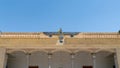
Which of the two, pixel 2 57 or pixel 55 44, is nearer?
pixel 2 57

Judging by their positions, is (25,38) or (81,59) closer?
(25,38)

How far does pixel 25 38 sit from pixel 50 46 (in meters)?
2.61

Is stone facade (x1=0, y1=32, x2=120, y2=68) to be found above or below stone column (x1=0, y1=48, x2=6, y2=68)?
above

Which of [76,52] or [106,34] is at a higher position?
[106,34]

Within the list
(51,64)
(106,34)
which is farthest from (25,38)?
(106,34)

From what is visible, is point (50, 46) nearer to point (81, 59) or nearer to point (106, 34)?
point (81, 59)

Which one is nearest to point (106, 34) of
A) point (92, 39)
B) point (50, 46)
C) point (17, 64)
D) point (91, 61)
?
point (92, 39)

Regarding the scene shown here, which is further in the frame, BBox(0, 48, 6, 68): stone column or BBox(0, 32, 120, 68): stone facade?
BBox(0, 32, 120, 68): stone facade

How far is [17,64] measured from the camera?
25000 millimetres

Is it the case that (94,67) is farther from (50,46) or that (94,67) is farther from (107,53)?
(50,46)

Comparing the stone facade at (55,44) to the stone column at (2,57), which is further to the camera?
the stone facade at (55,44)

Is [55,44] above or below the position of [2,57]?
above

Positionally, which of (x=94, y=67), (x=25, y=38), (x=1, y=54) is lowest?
(x=94, y=67)

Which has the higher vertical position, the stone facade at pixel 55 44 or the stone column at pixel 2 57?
the stone facade at pixel 55 44
